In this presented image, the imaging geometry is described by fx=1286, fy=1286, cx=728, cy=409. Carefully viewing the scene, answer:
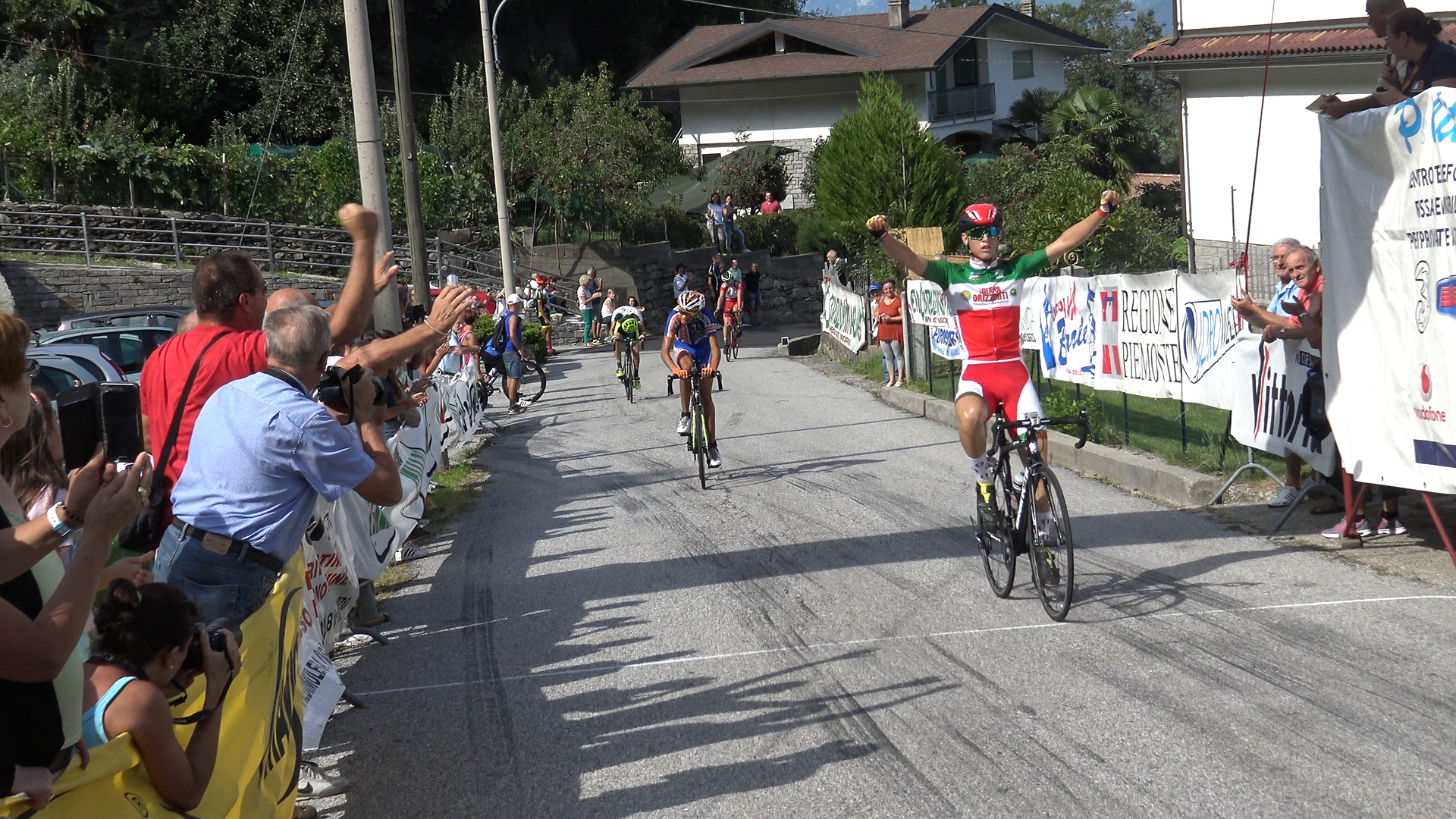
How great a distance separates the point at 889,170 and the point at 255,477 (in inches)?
1332

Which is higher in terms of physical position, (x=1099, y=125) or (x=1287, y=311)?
(x=1099, y=125)

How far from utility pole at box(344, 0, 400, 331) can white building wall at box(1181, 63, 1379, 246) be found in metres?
15.9

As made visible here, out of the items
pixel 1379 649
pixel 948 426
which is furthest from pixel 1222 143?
pixel 1379 649

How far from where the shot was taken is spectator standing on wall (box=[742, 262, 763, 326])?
38750mm

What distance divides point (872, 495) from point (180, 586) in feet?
23.2

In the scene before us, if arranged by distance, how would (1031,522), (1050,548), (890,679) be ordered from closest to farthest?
(890,679) → (1050,548) → (1031,522)

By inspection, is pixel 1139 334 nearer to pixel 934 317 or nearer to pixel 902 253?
pixel 902 253

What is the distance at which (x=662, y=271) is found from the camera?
40531 mm

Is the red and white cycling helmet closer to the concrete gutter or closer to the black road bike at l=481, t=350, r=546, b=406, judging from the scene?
the concrete gutter

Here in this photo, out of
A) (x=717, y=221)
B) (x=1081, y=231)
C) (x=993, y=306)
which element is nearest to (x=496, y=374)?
(x=993, y=306)

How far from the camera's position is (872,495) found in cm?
1091

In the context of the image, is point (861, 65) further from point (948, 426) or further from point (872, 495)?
point (872, 495)

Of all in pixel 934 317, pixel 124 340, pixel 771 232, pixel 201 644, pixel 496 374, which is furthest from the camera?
pixel 771 232

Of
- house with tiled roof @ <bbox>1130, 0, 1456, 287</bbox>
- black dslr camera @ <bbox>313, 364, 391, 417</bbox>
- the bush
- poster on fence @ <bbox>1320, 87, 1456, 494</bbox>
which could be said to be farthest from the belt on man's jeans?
the bush
